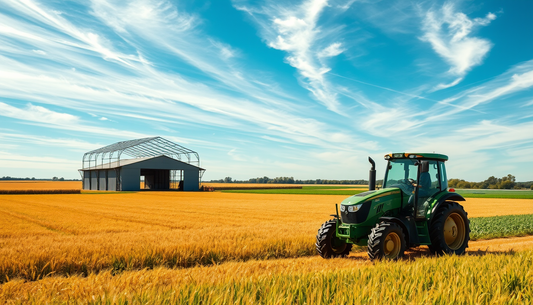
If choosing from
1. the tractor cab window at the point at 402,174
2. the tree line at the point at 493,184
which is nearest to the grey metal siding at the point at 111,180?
the tractor cab window at the point at 402,174

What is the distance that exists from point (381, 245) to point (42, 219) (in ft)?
57.7

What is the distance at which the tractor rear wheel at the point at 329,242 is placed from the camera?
29.8 ft

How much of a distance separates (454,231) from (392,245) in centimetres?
251

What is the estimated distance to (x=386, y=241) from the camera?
26.8 feet

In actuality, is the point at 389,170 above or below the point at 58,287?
above

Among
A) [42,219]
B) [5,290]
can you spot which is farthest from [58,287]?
[42,219]

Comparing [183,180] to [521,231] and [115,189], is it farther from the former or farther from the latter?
[521,231]

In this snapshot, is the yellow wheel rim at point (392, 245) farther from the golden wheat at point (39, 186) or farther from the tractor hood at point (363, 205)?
the golden wheat at point (39, 186)

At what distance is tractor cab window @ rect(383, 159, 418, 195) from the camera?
928 centimetres

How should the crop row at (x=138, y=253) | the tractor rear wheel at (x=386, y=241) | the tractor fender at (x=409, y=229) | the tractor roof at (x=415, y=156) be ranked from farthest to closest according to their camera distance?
the tractor roof at (x=415, y=156) < the tractor fender at (x=409, y=229) < the crop row at (x=138, y=253) < the tractor rear wheel at (x=386, y=241)

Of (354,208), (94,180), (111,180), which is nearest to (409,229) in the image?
(354,208)

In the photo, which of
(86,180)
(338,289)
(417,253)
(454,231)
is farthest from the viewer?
(86,180)

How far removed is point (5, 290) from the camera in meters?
6.19

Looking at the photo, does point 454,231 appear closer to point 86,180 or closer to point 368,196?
point 368,196
